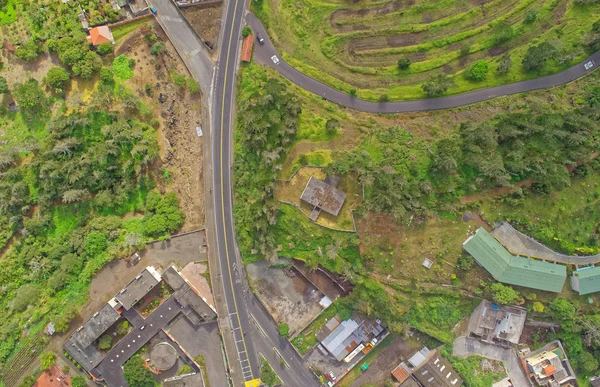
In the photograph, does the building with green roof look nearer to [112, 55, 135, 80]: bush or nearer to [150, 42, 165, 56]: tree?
[150, 42, 165, 56]: tree

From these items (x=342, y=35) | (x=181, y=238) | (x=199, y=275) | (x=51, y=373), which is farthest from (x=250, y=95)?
(x=51, y=373)

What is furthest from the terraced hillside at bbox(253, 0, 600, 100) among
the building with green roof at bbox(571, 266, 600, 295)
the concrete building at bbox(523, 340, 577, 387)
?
the concrete building at bbox(523, 340, 577, 387)

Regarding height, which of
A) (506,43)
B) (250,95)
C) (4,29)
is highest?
(4,29)

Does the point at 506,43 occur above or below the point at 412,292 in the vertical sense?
above

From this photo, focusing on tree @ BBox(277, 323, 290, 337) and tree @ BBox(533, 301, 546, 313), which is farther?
tree @ BBox(277, 323, 290, 337)

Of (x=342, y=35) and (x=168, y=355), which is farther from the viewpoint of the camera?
(x=342, y=35)

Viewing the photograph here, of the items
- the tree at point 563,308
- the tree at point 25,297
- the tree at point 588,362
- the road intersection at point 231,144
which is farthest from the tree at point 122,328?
the tree at point 588,362

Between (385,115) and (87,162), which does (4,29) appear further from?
(385,115)
